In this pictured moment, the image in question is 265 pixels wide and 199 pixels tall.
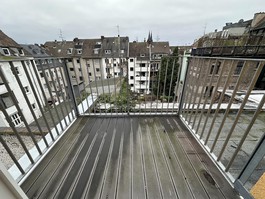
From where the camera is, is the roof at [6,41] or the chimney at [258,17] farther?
the chimney at [258,17]

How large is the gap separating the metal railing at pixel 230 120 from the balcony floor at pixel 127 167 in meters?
0.15

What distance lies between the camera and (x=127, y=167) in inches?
50.1

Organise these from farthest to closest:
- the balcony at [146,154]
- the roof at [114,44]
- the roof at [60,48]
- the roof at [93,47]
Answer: the roof at [60,48] < the roof at [93,47] < the roof at [114,44] < the balcony at [146,154]

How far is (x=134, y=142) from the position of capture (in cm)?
161

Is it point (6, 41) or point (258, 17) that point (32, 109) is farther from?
point (258, 17)

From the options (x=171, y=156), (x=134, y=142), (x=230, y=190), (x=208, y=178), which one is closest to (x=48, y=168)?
(x=134, y=142)

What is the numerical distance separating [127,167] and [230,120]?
199cm

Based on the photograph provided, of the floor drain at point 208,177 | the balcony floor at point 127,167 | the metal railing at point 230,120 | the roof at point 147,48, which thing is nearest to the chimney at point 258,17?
the roof at point 147,48

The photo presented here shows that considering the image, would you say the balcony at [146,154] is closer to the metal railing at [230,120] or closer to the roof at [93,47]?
the metal railing at [230,120]

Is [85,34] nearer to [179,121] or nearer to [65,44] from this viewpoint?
[65,44]

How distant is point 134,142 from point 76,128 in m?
0.96

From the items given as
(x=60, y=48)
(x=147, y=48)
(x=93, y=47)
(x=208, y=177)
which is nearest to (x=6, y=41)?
(x=93, y=47)

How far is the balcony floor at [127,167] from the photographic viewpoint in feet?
3.48

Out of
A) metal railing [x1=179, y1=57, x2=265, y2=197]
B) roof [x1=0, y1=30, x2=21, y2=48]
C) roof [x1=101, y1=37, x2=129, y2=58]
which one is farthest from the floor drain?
roof [x1=101, y1=37, x2=129, y2=58]
